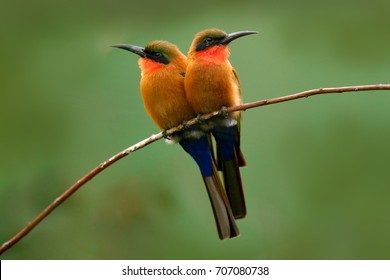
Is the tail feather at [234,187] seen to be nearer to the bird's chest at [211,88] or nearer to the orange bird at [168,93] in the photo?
the orange bird at [168,93]

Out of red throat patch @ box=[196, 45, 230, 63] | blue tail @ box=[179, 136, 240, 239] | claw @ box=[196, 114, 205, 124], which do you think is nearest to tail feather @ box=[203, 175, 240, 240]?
blue tail @ box=[179, 136, 240, 239]

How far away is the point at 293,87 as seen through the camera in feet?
9.99

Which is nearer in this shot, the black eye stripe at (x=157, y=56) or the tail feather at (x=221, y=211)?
the tail feather at (x=221, y=211)

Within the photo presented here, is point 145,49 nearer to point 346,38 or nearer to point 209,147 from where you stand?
point 209,147

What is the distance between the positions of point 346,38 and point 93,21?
4.18 feet

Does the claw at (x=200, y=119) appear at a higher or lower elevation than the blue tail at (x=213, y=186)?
higher

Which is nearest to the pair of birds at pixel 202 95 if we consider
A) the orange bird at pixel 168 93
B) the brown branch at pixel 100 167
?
the orange bird at pixel 168 93

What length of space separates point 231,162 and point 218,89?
0.25 metres

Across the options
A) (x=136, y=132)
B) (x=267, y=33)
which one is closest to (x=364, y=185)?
(x=267, y=33)

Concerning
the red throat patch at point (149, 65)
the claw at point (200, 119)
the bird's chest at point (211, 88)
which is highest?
the red throat patch at point (149, 65)

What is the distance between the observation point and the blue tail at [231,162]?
2.16 m

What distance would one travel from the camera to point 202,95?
2291 millimetres

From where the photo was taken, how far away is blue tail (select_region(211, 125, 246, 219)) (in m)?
2.16

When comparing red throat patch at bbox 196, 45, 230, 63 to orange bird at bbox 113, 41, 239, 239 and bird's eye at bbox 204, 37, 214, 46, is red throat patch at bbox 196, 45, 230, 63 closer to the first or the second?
bird's eye at bbox 204, 37, 214, 46
